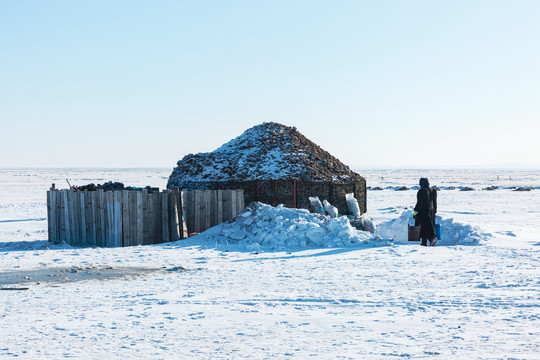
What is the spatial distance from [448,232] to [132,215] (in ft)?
30.7

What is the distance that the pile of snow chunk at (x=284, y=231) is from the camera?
14.6 metres

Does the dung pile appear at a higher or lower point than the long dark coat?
higher

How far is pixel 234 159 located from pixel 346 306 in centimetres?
1264

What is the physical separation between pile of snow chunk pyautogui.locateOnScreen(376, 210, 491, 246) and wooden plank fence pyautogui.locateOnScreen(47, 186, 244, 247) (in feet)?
17.8

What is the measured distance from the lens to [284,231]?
586 inches

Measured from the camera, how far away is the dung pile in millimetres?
18948

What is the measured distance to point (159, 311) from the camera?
7.97 m

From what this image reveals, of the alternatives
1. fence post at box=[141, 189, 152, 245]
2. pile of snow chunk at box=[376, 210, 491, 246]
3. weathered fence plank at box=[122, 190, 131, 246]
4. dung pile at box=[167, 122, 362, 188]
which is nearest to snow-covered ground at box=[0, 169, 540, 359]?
pile of snow chunk at box=[376, 210, 491, 246]

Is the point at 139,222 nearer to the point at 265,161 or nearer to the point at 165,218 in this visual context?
the point at 165,218

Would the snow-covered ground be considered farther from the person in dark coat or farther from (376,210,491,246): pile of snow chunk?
the person in dark coat

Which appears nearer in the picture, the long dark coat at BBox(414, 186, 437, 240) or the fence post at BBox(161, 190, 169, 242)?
the long dark coat at BBox(414, 186, 437, 240)

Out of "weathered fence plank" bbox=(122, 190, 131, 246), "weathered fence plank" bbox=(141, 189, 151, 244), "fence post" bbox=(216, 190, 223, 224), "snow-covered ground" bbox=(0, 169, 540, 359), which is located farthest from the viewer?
"fence post" bbox=(216, 190, 223, 224)

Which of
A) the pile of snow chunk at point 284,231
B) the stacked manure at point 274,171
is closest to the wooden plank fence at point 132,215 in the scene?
the pile of snow chunk at point 284,231

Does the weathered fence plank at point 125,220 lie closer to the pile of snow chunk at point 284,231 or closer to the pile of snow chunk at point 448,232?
the pile of snow chunk at point 284,231
